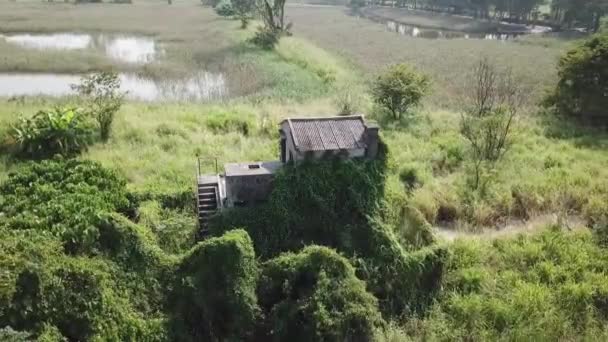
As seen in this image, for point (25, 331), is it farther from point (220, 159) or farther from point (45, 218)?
point (220, 159)

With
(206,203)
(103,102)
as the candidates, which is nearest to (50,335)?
(206,203)

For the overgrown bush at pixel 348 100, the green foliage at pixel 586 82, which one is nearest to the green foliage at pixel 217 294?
the overgrown bush at pixel 348 100

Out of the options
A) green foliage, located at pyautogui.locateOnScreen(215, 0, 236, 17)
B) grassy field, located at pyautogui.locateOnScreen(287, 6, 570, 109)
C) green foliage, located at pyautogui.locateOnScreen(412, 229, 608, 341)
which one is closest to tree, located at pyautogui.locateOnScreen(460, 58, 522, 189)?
green foliage, located at pyautogui.locateOnScreen(412, 229, 608, 341)

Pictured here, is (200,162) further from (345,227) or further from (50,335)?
(50,335)

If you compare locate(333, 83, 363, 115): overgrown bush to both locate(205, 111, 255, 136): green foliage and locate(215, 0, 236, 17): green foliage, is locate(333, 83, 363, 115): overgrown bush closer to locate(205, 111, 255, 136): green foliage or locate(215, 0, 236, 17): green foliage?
locate(205, 111, 255, 136): green foliage

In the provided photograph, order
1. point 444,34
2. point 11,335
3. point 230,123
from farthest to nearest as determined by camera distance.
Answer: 1. point 444,34
2. point 230,123
3. point 11,335
